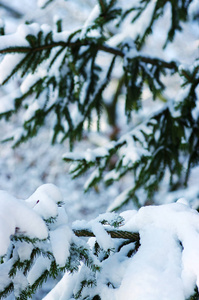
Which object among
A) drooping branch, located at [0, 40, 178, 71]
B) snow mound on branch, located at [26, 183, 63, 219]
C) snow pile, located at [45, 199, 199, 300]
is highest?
drooping branch, located at [0, 40, 178, 71]

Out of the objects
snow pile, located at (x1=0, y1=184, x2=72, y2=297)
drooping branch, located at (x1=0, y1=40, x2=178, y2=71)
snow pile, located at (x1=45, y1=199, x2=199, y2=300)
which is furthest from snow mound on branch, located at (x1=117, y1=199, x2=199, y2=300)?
drooping branch, located at (x1=0, y1=40, x2=178, y2=71)

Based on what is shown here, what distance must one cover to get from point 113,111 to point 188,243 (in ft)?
27.3

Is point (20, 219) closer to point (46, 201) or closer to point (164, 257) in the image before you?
point (46, 201)

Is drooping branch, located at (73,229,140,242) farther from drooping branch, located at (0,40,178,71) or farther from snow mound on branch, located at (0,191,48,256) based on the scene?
drooping branch, located at (0,40,178,71)

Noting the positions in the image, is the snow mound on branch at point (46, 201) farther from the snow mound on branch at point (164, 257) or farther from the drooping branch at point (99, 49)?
the drooping branch at point (99, 49)

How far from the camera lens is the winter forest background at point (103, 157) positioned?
868mm

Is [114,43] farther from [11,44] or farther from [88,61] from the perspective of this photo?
[11,44]

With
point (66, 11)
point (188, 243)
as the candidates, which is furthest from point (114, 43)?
point (66, 11)

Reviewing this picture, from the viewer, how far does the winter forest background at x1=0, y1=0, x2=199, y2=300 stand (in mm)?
868

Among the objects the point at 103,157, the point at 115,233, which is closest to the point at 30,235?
the point at 115,233

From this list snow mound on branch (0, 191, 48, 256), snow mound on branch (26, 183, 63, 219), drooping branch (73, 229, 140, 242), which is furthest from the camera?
drooping branch (73, 229, 140, 242)

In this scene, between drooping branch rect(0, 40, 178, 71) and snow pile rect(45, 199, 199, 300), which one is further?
drooping branch rect(0, 40, 178, 71)

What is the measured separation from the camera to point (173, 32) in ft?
8.96

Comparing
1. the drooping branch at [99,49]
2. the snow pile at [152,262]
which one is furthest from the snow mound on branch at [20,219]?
the drooping branch at [99,49]
